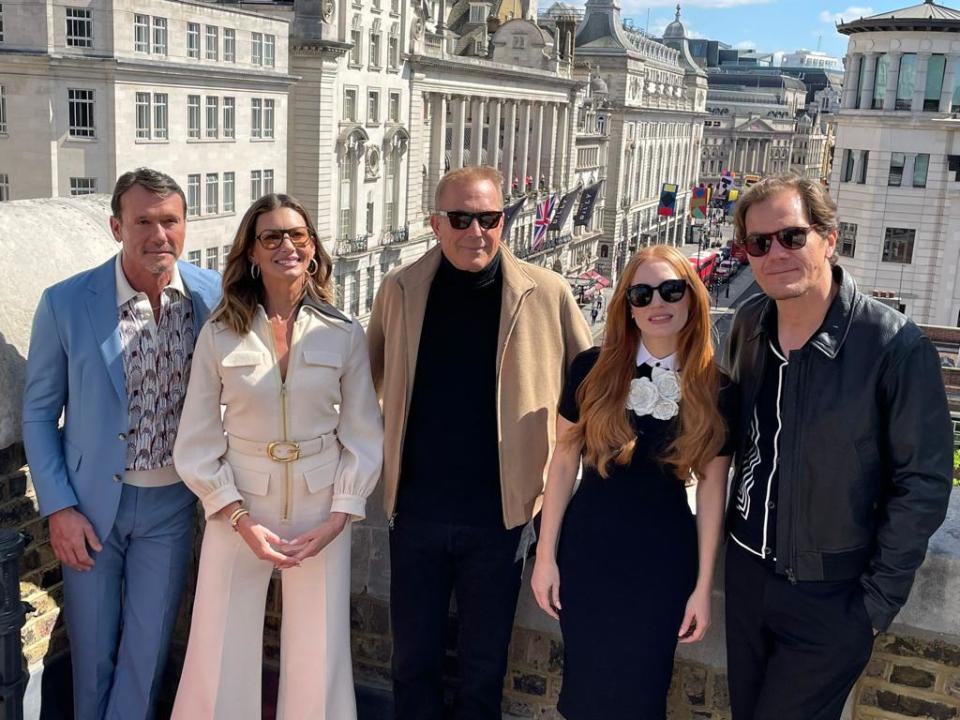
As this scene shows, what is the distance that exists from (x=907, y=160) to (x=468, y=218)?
35.9 metres

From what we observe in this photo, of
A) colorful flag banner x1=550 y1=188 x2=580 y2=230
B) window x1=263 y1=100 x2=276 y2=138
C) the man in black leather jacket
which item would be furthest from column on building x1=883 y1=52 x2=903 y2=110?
the man in black leather jacket

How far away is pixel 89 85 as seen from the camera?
1089 inches

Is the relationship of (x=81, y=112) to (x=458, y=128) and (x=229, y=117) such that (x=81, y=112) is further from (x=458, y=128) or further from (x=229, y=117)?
(x=458, y=128)

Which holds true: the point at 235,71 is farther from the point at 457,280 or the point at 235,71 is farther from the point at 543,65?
the point at 543,65

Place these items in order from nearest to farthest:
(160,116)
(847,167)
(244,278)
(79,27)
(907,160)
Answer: (244,278), (79,27), (160,116), (907,160), (847,167)

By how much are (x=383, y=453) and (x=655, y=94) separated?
10443 centimetres

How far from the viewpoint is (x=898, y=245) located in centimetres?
3644

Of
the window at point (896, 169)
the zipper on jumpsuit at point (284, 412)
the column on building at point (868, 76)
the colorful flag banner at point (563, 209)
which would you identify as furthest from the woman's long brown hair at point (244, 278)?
the colorful flag banner at point (563, 209)

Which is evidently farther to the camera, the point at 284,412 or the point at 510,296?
the point at 510,296

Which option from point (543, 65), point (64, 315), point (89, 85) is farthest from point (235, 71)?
point (543, 65)

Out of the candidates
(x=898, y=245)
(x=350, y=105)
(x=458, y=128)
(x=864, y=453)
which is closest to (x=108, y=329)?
(x=864, y=453)

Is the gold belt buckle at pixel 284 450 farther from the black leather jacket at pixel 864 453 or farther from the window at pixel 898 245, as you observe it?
the window at pixel 898 245

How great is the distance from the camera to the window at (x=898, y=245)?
36.3 m

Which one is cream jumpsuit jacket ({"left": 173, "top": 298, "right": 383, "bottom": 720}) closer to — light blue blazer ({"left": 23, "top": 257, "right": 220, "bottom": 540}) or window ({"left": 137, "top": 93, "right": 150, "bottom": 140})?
light blue blazer ({"left": 23, "top": 257, "right": 220, "bottom": 540})
